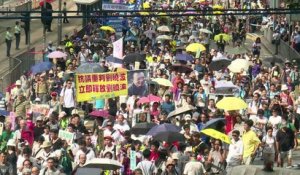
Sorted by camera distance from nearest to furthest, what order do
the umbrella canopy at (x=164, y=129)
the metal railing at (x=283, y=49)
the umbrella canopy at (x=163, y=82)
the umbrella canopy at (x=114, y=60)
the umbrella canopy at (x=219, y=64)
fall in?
the umbrella canopy at (x=164, y=129), the umbrella canopy at (x=163, y=82), the umbrella canopy at (x=114, y=60), the umbrella canopy at (x=219, y=64), the metal railing at (x=283, y=49)

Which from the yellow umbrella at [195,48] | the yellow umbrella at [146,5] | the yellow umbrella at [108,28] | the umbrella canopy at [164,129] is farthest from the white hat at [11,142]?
the yellow umbrella at [146,5]

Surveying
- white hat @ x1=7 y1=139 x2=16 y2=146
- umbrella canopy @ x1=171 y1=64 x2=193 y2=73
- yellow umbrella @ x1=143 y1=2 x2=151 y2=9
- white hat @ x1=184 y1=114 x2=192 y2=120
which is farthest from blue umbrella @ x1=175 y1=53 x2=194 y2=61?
yellow umbrella @ x1=143 y1=2 x2=151 y2=9

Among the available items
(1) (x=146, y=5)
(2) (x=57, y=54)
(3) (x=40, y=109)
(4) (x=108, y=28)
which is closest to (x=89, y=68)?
(2) (x=57, y=54)

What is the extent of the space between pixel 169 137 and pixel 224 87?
7.86m

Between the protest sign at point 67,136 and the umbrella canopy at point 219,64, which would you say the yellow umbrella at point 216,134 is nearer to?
the protest sign at point 67,136

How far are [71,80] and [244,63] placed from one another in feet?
20.6

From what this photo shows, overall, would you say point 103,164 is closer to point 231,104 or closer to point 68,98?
point 231,104

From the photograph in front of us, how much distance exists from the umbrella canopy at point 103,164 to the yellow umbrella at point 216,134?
2581 millimetres

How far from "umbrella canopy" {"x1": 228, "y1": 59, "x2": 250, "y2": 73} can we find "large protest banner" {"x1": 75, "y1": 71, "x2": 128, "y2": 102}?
30.2 feet

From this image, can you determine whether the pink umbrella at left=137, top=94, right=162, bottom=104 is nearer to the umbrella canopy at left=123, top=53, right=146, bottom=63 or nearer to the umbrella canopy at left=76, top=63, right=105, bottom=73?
the umbrella canopy at left=76, top=63, right=105, bottom=73

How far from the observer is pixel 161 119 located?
1293 inches

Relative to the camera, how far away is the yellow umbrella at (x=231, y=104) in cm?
3350

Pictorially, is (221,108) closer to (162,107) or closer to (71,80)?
(162,107)

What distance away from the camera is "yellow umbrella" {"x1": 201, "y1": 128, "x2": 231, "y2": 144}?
97.2 feet
